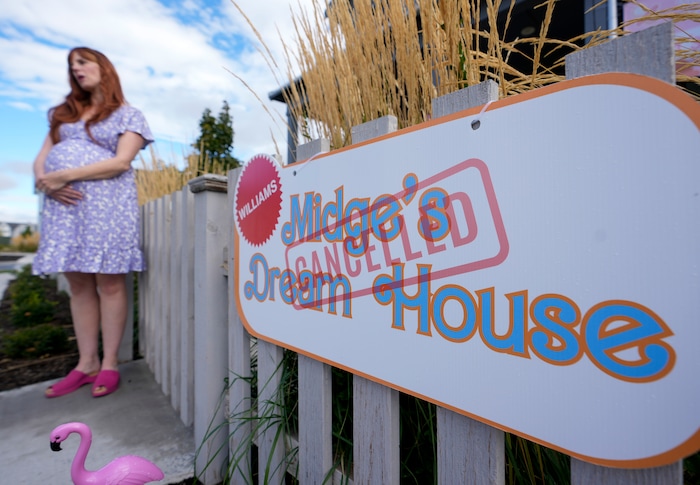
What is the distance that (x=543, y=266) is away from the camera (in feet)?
1.84

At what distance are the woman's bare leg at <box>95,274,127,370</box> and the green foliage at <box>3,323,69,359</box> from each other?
1.08 metres

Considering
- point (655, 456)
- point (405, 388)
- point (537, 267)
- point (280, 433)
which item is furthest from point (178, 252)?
point (655, 456)

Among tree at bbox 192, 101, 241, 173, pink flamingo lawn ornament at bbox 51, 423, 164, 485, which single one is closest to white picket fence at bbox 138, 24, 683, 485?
pink flamingo lawn ornament at bbox 51, 423, 164, 485

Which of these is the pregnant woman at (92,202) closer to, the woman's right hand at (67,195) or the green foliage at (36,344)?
the woman's right hand at (67,195)

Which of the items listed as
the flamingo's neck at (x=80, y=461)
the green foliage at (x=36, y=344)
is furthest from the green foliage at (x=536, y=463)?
→ the green foliage at (x=36, y=344)

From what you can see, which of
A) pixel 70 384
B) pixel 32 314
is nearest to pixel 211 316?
pixel 70 384

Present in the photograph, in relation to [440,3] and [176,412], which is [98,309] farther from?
[440,3]

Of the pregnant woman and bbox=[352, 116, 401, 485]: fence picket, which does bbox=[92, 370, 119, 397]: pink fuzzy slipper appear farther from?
bbox=[352, 116, 401, 485]: fence picket

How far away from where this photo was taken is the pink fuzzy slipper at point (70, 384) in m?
1.89

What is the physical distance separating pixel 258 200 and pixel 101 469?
77 cm

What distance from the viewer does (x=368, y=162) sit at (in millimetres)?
818

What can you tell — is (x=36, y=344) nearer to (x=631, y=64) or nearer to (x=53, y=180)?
(x=53, y=180)

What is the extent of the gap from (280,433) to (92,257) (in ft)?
4.48

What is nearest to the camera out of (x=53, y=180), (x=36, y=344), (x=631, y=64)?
(x=631, y=64)
